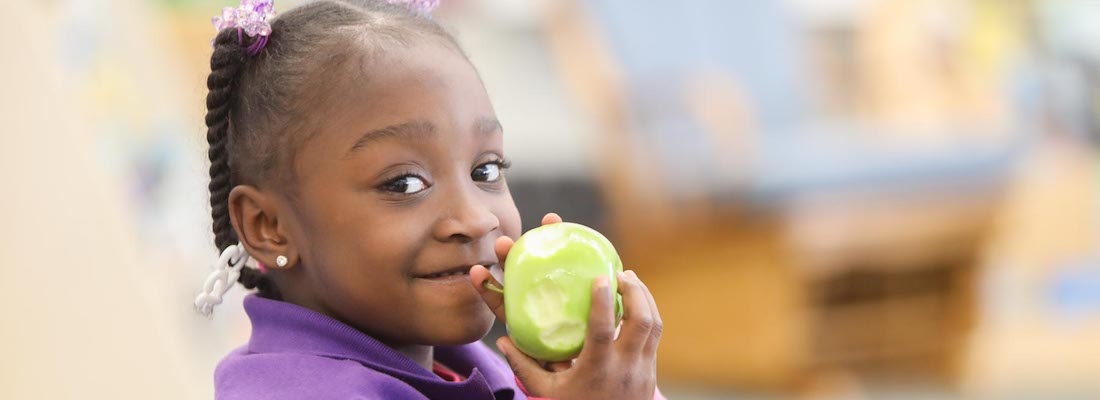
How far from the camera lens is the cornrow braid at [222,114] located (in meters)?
0.95

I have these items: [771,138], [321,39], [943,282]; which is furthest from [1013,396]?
[321,39]

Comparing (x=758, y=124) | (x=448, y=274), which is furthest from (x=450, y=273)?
(x=758, y=124)

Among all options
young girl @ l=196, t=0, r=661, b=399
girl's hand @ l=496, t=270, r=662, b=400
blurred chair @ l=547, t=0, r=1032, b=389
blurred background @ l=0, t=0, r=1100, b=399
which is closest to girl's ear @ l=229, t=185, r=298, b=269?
young girl @ l=196, t=0, r=661, b=399

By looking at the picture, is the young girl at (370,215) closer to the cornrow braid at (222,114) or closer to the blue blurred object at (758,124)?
the cornrow braid at (222,114)

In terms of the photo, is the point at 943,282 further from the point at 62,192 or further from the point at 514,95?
the point at 62,192

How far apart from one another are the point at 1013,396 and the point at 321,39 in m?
2.58

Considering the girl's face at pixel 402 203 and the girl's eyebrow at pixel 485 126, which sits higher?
the girl's eyebrow at pixel 485 126

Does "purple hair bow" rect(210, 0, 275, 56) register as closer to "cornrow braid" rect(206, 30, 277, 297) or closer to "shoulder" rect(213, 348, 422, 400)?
"cornrow braid" rect(206, 30, 277, 297)

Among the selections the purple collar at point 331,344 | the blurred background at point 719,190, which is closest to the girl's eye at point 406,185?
the purple collar at point 331,344

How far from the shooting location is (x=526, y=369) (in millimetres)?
846

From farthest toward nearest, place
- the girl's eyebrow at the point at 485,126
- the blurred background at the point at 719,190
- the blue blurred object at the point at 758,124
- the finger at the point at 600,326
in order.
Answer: the blue blurred object at the point at 758,124
the blurred background at the point at 719,190
the girl's eyebrow at the point at 485,126
the finger at the point at 600,326

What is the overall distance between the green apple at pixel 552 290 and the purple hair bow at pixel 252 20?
269 mm

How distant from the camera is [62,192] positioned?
1.45 meters

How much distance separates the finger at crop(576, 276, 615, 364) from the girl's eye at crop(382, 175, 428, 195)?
148 millimetres
